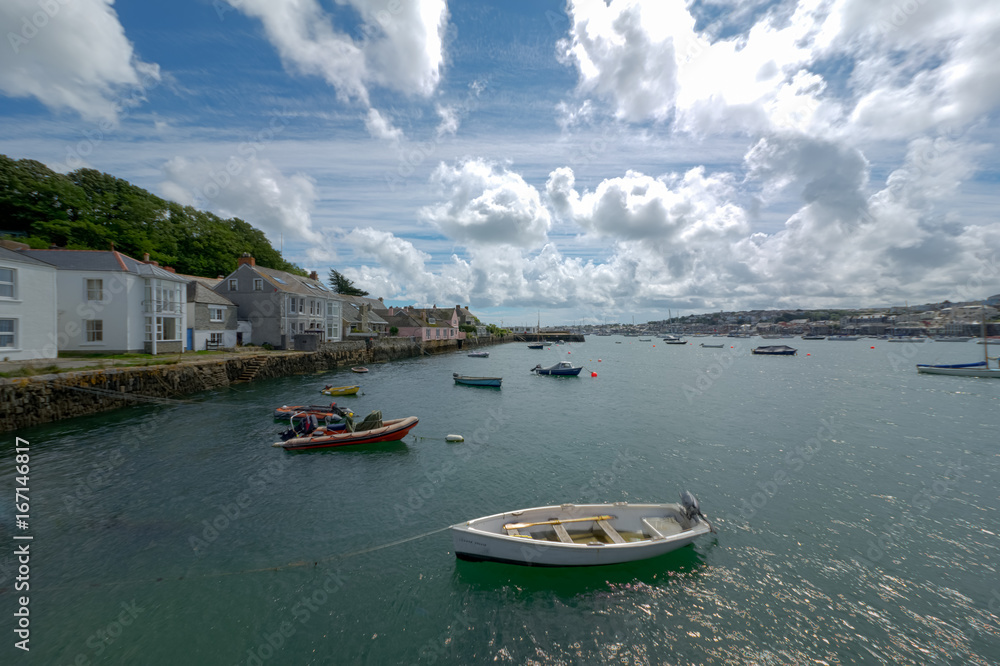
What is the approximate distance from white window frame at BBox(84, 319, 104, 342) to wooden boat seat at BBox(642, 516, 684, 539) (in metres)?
44.7

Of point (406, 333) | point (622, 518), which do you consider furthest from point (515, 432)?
point (406, 333)

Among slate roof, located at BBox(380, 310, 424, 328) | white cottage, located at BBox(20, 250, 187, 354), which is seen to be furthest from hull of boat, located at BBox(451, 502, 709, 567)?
slate roof, located at BBox(380, 310, 424, 328)

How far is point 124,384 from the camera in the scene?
1091 inches

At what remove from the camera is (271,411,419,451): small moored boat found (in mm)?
21266

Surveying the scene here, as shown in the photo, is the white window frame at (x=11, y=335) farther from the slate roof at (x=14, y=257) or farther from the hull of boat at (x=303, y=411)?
the hull of boat at (x=303, y=411)

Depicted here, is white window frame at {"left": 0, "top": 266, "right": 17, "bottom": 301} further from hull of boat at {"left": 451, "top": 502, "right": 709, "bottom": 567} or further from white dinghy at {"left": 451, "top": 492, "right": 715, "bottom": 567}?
white dinghy at {"left": 451, "top": 492, "right": 715, "bottom": 567}

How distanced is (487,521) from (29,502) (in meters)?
17.2

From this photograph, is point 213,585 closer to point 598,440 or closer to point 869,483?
point 598,440

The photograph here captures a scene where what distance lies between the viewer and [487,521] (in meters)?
11.9

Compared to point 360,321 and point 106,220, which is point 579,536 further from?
point 106,220

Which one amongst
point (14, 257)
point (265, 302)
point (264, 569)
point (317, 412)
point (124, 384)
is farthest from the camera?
point (265, 302)

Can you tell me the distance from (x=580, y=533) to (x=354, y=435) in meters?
14.2

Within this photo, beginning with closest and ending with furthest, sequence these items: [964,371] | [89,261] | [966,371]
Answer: [89,261]
[966,371]
[964,371]

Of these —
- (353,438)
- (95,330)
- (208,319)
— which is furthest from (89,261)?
(353,438)
